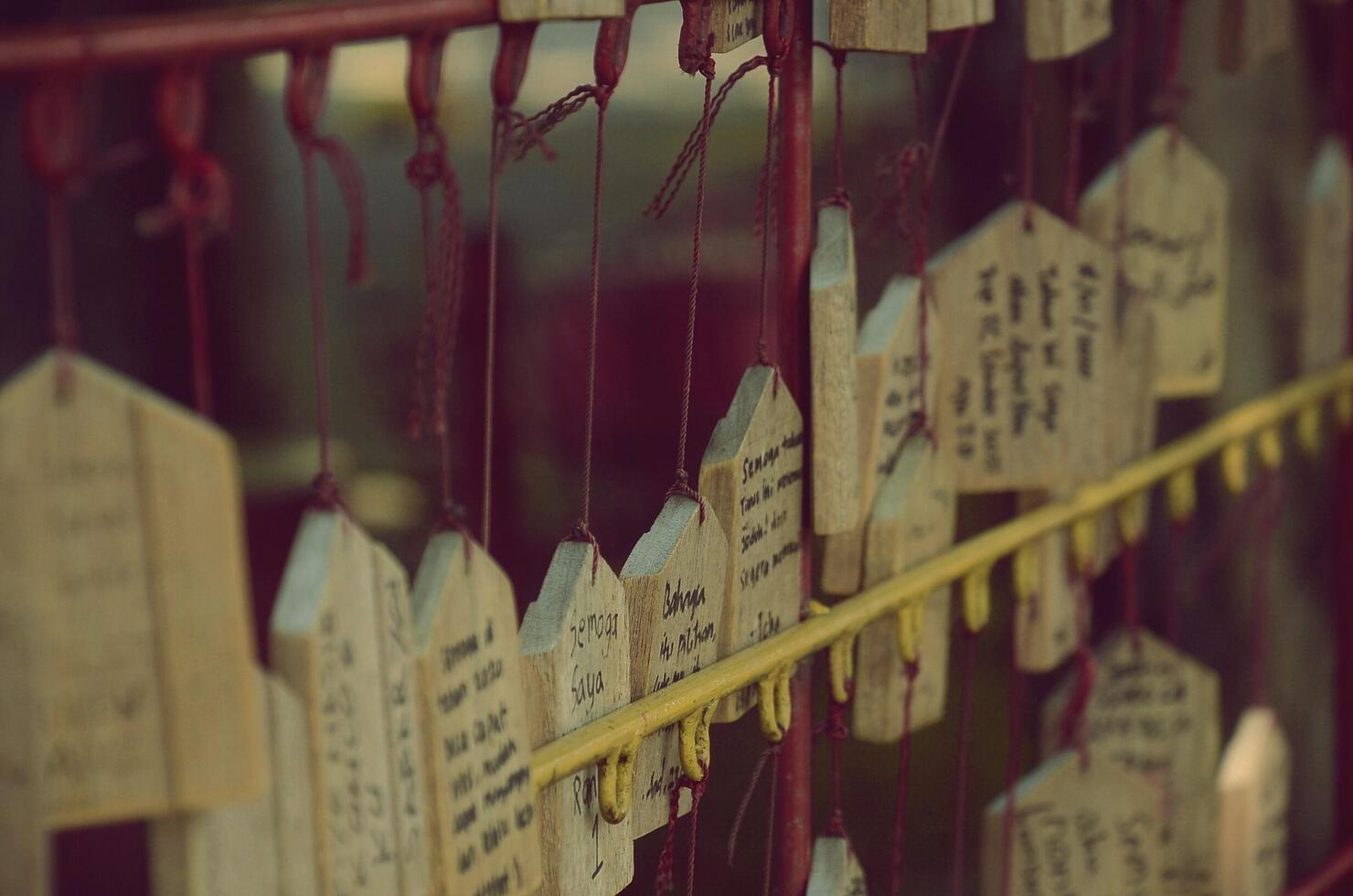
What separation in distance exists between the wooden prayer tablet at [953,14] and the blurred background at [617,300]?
0.77ft

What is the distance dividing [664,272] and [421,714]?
145 centimetres

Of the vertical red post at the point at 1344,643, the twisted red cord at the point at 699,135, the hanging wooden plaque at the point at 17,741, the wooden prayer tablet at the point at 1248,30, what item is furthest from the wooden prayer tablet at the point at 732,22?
the vertical red post at the point at 1344,643

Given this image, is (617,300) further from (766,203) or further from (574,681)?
(574,681)

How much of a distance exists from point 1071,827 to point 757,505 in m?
0.37

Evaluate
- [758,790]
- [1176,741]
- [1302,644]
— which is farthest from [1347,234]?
[758,790]

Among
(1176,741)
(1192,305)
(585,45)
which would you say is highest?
(585,45)

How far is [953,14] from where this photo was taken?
2.48ft

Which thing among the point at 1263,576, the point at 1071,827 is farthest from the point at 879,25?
the point at 1263,576

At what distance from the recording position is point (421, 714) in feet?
1.86

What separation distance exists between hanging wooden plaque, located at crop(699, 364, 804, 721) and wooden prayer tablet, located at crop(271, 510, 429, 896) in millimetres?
201

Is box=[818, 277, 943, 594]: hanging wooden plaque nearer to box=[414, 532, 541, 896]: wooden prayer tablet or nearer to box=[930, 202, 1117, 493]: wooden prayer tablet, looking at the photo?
box=[930, 202, 1117, 493]: wooden prayer tablet

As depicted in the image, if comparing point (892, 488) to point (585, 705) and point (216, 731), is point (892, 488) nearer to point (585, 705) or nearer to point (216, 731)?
point (585, 705)

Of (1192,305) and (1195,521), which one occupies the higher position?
(1192,305)

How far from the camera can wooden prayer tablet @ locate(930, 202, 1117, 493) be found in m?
0.86
